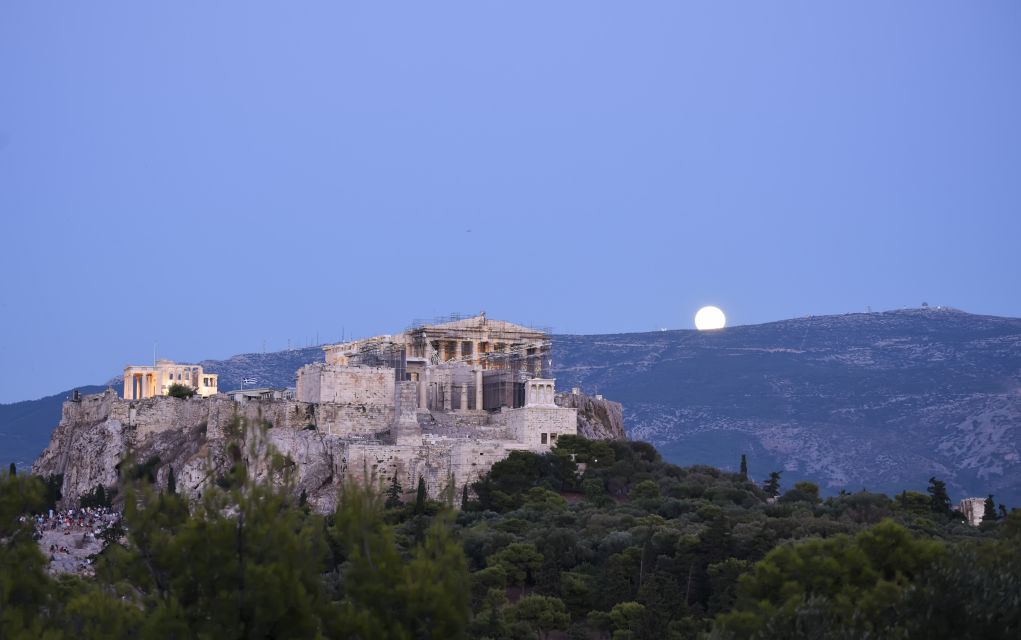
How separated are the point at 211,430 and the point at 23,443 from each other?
3126 inches

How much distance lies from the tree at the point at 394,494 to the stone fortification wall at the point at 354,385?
25.4 feet

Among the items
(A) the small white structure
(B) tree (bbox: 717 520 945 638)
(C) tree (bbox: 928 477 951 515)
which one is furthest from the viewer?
(A) the small white structure

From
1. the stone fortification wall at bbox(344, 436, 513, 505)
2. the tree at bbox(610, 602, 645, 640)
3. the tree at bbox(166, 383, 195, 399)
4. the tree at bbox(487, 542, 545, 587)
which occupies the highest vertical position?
the tree at bbox(166, 383, 195, 399)

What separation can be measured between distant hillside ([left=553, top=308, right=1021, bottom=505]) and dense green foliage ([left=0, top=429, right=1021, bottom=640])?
255ft

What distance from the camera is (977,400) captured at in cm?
14038

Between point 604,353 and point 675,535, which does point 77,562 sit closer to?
point 675,535

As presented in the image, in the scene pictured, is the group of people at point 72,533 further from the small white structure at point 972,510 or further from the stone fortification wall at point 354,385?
the small white structure at point 972,510

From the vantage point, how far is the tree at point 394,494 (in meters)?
63.8

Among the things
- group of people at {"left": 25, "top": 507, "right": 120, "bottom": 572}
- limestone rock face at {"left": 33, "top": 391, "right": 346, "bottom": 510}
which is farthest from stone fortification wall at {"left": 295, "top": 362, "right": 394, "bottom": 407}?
group of people at {"left": 25, "top": 507, "right": 120, "bottom": 572}

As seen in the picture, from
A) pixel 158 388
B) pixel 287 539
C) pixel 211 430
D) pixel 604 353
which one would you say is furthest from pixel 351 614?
pixel 604 353

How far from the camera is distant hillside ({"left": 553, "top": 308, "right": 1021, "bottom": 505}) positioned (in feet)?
441

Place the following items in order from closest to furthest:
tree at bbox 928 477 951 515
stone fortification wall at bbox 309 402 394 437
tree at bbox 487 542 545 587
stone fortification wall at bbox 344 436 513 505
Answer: tree at bbox 487 542 545 587 < stone fortification wall at bbox 344 436 513 505 < tree at bbox 928 477 951 515 < stone fortification wall at bbox 309 402 394 437

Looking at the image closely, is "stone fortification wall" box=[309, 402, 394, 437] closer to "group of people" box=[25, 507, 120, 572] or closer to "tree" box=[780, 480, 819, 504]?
"group of people" box=[25, 507, 120, 572]

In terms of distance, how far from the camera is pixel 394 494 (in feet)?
214
